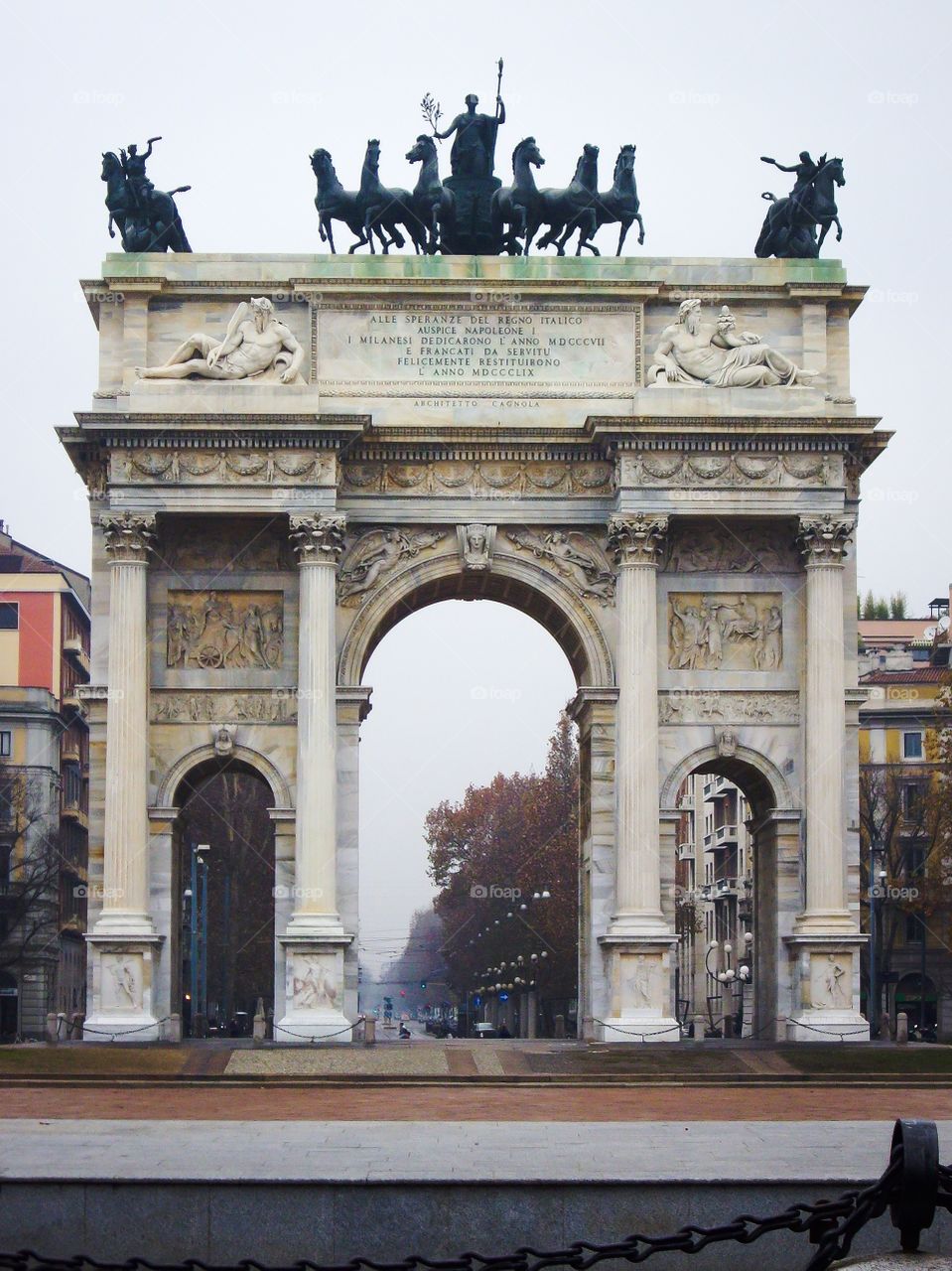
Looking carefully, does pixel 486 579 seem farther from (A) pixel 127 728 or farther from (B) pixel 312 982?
(B) pixel 312 982

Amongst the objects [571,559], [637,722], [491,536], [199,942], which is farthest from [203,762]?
[199,942]

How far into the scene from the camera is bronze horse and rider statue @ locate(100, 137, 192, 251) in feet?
152

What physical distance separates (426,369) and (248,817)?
4369 centimetres

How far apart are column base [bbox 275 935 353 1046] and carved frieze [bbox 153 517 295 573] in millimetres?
7566

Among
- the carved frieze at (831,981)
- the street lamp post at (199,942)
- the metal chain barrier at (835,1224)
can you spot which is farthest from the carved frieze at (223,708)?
the metal chain barrier at (835,1224)

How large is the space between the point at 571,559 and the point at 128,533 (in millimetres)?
8793

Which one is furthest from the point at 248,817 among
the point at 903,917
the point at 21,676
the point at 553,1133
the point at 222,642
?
the point at 553,1133

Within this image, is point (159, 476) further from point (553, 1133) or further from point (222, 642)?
point (553, 1133)

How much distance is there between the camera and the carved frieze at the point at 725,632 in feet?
150

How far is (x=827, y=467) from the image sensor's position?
44906 mm

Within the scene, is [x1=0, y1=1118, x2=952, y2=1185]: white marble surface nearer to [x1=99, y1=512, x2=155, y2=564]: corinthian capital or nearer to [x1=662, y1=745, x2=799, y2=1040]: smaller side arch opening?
[x1=662, y1=745, x2=799, y2=1040]: smaller side arch opening

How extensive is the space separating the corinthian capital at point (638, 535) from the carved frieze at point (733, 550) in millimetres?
1358

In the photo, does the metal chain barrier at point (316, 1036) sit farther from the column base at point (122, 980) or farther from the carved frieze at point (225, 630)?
the carved frieze at point (225, 630)

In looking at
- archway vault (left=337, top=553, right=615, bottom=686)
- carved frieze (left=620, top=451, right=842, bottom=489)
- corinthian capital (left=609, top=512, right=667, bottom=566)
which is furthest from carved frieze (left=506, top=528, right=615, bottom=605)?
carved frieze (left=620, top=451, right=842, bottom=489)
